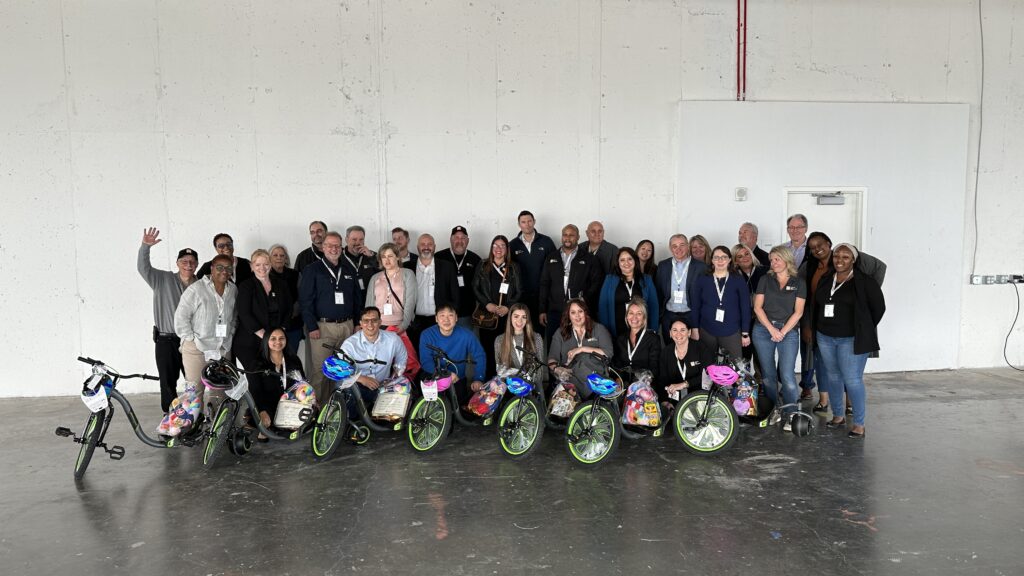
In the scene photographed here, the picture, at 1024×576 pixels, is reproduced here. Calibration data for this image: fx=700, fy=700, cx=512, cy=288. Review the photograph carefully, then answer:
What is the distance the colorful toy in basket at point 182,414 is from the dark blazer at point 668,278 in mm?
3518

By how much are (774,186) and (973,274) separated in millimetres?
2371

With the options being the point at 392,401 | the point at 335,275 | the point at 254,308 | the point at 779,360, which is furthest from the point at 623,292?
the point at 254,308

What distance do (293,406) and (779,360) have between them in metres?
3.42

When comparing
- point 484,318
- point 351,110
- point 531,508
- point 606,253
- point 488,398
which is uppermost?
point 351,110

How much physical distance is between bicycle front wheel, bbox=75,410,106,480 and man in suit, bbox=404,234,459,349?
229 centimetres

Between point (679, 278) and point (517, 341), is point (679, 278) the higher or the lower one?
the higher one

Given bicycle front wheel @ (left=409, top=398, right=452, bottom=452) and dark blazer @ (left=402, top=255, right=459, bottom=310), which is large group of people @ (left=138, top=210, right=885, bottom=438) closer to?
dark blazer @ (left=402, top=255, right=459, bottom=310)

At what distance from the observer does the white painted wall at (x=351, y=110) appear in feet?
20.4

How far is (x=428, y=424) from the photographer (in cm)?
455

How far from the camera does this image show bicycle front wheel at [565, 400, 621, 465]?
4.23m

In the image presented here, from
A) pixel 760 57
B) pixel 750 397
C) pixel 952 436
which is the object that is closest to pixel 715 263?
pixel 750 397

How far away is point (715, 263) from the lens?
5121 mm

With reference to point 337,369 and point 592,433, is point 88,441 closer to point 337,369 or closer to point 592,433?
point 337,369

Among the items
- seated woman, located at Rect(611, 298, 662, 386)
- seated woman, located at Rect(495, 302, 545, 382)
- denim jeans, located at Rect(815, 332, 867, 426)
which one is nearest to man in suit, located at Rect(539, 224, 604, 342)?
seated woman, located at Rect(495, 302, 545, 382)
